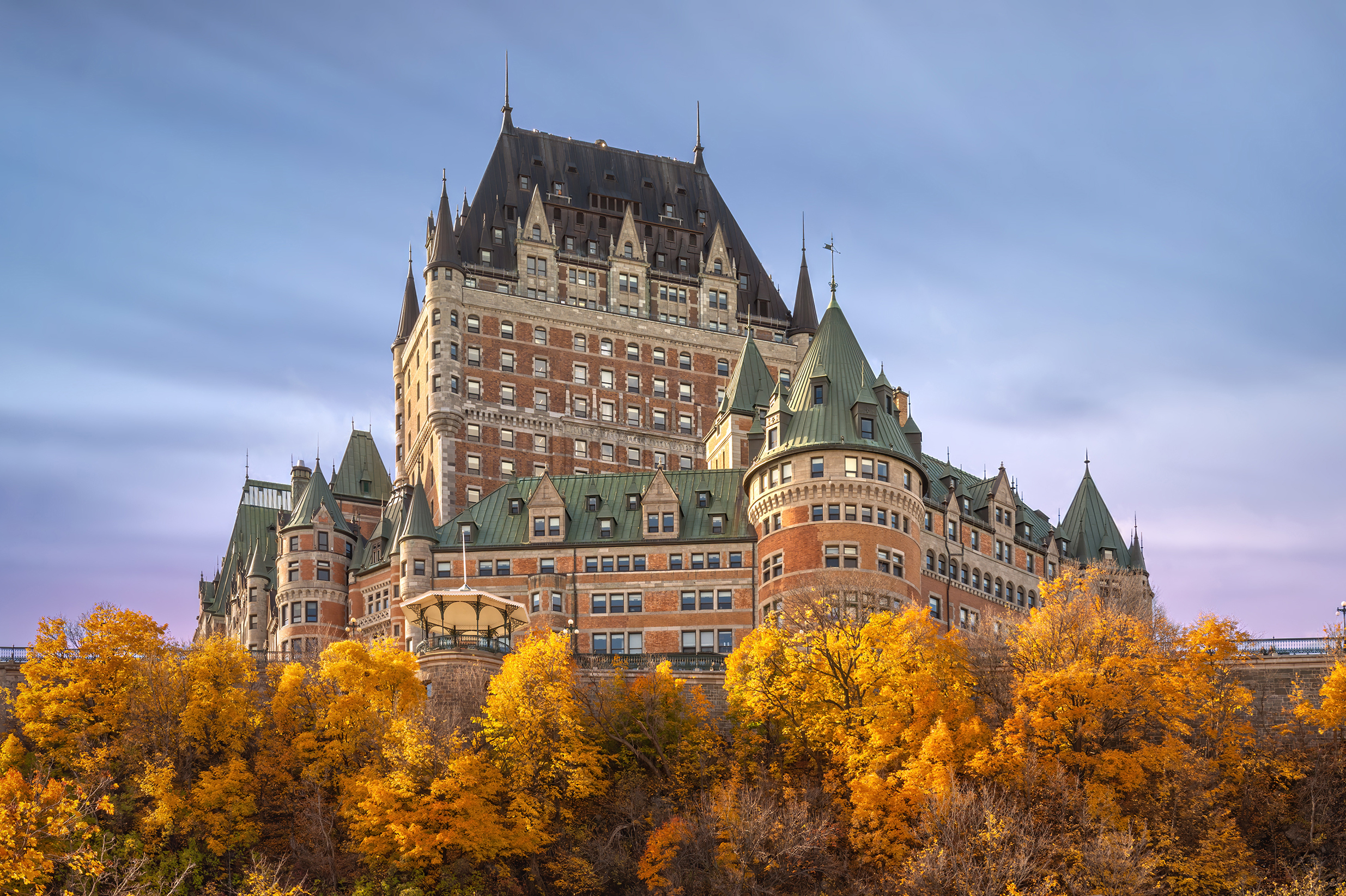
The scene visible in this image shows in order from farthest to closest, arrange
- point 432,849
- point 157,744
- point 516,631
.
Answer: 1. point 516,631
2. point 157,744
3. point 432,849

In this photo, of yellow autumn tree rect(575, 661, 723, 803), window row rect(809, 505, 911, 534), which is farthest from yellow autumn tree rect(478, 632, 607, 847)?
window row rect(809, 505, 911, 534)

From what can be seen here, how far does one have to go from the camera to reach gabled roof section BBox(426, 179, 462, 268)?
15175cm

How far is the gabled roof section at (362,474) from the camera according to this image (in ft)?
499

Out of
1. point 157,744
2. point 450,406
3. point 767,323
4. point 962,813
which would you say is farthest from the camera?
point 767,323

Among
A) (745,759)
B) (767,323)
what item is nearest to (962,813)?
(745,759)

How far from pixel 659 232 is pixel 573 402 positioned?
64.5ft

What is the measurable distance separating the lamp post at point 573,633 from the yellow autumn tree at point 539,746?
16499mm

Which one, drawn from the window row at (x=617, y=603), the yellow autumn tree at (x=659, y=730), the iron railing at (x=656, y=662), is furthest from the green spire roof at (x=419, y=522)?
the yellow autumn tree at (x=659, y=730)

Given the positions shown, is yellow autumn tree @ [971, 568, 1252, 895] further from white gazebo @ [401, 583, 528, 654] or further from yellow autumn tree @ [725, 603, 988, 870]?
white gazebo @ [401, 583, 528, 654]

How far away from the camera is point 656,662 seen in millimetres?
105750

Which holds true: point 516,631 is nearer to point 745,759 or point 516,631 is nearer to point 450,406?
point 745,759

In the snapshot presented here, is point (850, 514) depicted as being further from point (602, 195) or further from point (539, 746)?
point (602, 195)

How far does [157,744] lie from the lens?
93.6 meters

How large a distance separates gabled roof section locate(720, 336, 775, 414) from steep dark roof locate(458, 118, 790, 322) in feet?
78.8
